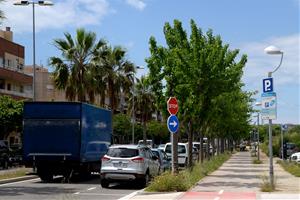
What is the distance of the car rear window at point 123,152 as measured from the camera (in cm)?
2094

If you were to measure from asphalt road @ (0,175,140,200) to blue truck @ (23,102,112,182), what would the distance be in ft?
2.67

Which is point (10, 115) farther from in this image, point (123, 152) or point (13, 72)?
point (123, 152)

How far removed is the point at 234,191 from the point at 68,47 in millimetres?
21045

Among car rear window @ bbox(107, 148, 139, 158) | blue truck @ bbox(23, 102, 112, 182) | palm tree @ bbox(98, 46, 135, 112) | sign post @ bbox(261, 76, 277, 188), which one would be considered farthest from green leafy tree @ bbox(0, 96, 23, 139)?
sign post @ bbox(261, 76, 277, 188)

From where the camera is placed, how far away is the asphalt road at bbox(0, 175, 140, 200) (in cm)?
1769

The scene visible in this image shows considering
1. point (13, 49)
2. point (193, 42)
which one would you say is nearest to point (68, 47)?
point (193, 42)

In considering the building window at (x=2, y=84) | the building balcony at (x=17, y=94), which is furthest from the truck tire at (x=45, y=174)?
the building window at (x=2, y=84)

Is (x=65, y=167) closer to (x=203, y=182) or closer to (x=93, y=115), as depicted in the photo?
(x=93, y=115)

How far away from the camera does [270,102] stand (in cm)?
1945

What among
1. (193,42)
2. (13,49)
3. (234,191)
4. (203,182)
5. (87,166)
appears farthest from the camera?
(13,49)

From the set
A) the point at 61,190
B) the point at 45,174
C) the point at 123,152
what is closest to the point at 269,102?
the point at 123,152

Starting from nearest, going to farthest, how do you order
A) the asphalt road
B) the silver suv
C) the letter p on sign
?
the asphalt road, the letter p on sign, the silver suv

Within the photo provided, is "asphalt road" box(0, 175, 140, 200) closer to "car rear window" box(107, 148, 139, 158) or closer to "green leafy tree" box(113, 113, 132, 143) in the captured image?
"car rear window" box(107, 148, 139, 158)

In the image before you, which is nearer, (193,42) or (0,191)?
(0,191)
